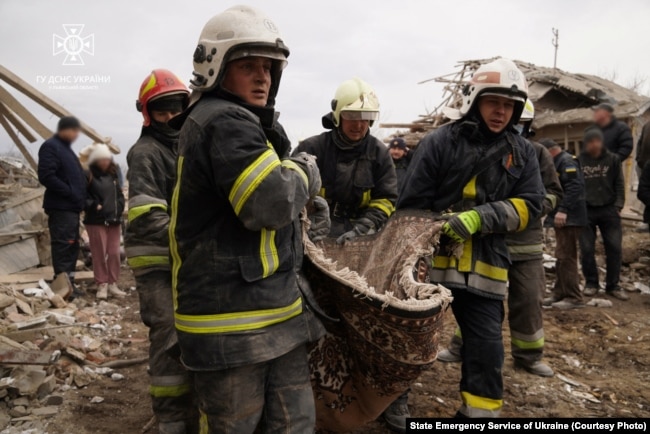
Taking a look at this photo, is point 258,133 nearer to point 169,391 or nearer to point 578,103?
point 169,391

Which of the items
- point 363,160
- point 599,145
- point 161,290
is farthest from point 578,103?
point 161,290

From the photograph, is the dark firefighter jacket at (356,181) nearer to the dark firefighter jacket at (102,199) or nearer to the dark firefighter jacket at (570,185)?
the dark firefighter jacket at (570,185)

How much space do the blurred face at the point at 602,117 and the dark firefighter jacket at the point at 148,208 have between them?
719 centimetres

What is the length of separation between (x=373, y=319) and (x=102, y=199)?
5.85 m

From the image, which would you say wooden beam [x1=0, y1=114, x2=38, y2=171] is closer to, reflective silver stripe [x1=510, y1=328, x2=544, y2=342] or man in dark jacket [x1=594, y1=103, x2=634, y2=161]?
reflective silver stripe [x1=510, y1=328, x2=544, y2=342]

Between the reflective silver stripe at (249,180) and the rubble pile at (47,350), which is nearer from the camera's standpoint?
the reflective silver stripe at (249,180)

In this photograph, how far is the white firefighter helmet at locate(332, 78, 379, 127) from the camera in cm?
394

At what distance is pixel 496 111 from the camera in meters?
3.09

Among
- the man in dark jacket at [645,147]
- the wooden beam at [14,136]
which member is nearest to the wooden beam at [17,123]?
the wooden beam at [14,136]

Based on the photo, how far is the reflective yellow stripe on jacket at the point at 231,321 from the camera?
195 centimetres

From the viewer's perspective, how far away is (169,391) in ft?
9.87

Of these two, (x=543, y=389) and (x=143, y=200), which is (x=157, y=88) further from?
(x=543, y=389)

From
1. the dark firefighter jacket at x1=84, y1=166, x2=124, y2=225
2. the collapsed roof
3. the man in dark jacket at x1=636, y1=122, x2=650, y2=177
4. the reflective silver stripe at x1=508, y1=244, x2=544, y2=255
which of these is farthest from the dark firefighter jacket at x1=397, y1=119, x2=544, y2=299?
the collapsed roof

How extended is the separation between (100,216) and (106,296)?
3.68ft
